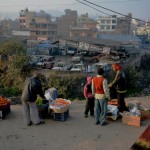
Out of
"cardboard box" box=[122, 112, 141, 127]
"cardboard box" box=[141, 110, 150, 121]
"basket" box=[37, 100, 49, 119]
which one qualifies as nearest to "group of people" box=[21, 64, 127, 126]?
"basket" box=[37, 100, 49, 119]

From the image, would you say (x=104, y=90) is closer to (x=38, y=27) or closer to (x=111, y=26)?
(x=38, y=27)

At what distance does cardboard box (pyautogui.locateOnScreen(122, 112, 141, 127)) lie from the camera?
9.05 metres

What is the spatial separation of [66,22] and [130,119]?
89162mm

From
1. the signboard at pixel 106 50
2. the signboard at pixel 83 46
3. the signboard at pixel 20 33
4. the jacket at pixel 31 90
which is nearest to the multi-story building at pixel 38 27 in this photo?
the signboard at pixel 20 33

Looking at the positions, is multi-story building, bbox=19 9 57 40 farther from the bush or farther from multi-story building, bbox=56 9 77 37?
the bush

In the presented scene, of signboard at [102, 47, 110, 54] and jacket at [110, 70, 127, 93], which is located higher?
jacket at [110, 70, 127, 93]

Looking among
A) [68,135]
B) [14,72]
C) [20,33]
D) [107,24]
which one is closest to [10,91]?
[14,72]

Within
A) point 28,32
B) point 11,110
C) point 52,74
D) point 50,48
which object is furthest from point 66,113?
point 28,32

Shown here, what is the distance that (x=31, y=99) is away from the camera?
8.69 meters

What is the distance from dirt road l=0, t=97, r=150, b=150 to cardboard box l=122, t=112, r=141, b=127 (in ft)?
0.51

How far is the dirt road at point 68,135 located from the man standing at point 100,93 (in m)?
0.49

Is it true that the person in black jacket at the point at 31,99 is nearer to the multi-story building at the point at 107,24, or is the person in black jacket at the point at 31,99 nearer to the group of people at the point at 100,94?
the group of people at the point at 100,94

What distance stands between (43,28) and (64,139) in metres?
75.5

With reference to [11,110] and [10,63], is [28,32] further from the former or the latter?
[11,110]
